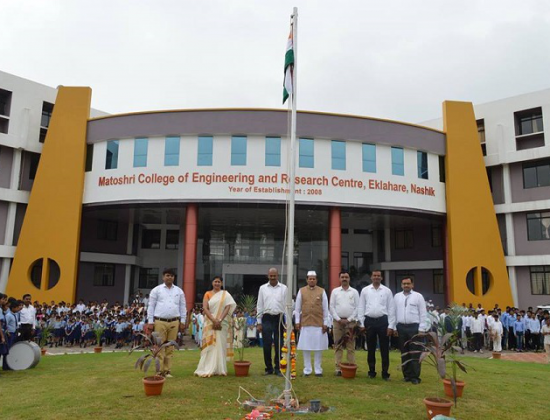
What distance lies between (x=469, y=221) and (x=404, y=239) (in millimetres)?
6464

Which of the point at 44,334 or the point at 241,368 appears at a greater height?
the point at 241,368

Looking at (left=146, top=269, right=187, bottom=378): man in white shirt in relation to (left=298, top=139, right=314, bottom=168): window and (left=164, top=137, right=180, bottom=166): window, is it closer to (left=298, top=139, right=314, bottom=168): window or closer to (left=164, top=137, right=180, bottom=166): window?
(left=164, top=137, right=180, bottom=166): window

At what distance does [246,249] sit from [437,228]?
1152cm

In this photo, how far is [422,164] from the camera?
73.3ft

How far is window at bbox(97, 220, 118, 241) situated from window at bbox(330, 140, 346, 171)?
14274mm

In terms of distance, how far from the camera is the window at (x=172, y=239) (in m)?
29.0

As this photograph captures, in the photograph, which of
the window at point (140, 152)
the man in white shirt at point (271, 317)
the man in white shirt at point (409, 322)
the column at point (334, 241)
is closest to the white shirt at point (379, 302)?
the man in white shirt at point (409, 322)

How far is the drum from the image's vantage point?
9547mm

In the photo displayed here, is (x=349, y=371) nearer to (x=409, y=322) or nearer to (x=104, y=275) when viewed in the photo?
(x=409, y=322)

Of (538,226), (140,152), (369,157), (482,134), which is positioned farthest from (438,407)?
(482,134)

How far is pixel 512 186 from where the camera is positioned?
81.4 feet

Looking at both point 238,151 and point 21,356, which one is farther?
point 238,151

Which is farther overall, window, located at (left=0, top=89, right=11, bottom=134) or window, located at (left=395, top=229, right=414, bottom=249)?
window, located at (left=395, top=229, right=414, bottom=249)

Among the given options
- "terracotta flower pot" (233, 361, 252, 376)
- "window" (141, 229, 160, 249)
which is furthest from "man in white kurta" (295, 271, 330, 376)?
"window" (141, 229, 160, 249)
